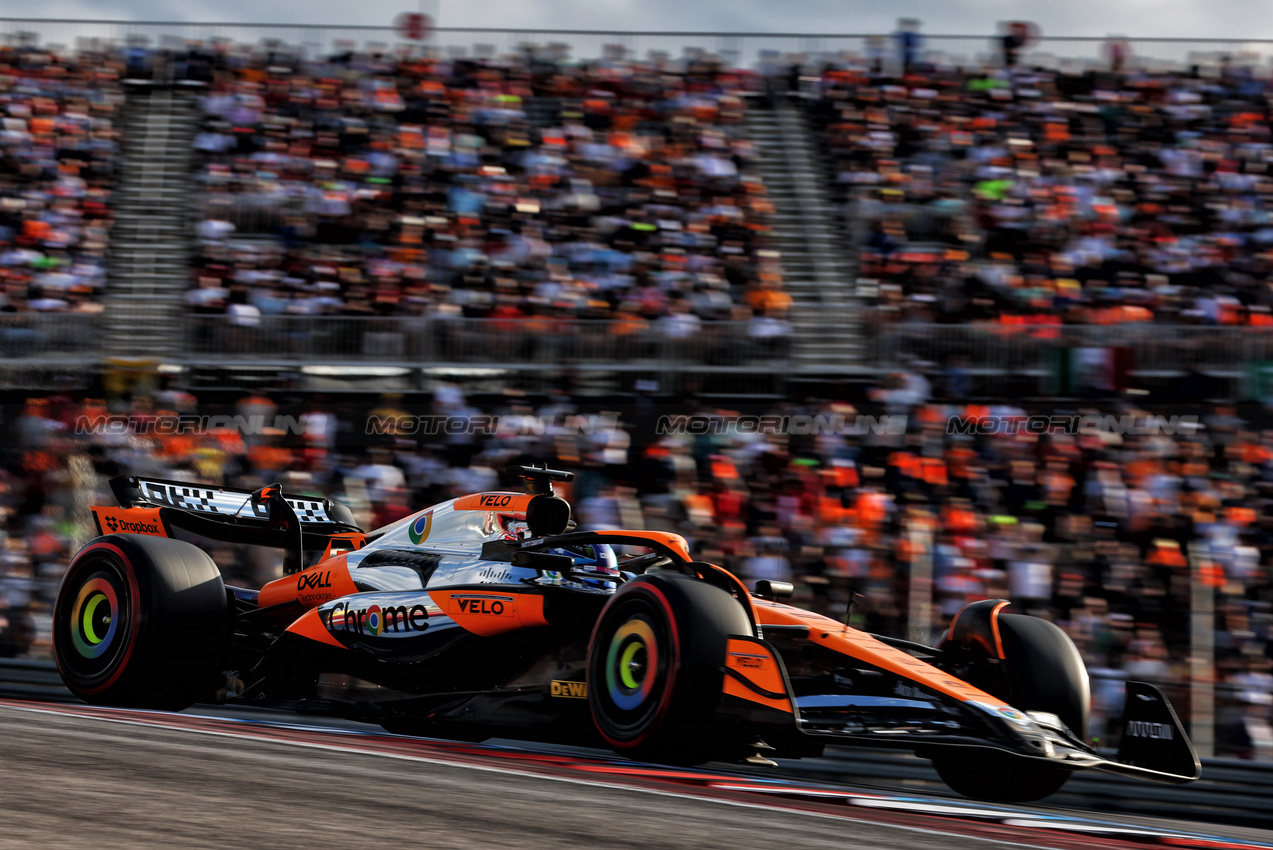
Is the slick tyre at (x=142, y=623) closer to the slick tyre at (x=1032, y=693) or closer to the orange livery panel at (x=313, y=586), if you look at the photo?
the orange livery panel at (x=313, y=586)

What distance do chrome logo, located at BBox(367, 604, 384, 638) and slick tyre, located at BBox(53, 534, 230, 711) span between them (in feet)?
2.48

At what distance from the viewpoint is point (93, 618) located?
742 centimetres

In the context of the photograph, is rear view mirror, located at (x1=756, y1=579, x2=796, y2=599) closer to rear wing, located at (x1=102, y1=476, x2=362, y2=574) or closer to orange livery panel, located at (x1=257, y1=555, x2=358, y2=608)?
orange livery panel, located at (x1=257, y1=555, x2=358, y2=608)

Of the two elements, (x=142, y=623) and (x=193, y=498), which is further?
(x=193, y=498)

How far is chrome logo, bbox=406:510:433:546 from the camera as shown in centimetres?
746

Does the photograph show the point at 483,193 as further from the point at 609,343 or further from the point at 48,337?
the point at 48,337

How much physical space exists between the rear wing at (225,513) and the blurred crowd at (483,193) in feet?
22.3

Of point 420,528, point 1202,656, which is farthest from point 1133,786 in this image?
point 420,528

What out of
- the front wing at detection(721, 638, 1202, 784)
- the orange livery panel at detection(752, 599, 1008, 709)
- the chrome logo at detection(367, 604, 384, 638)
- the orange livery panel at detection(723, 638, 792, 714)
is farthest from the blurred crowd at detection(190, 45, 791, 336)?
the orange livery panel at detection(723, 638, 792, 714)

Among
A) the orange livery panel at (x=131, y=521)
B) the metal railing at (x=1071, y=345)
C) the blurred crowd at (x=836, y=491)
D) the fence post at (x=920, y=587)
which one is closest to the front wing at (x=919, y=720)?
the blurred crowd at (x=836, y=491)

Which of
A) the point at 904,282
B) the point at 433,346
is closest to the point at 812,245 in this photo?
the point at 904,282

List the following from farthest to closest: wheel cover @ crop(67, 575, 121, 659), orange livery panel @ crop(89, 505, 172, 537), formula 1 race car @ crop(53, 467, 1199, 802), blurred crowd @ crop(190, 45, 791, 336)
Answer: blurred crowd @ crop(190, 45, 791, 336) < orange livery panel @ crop(89, 505, 172, 537) < wheel cover @ crop(67, 575, 121, 659) < formula 1 race car @ crop(53, 467, 1199, 802)

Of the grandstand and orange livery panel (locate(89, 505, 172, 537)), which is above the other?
the grandstand

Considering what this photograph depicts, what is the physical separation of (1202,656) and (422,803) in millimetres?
5844
